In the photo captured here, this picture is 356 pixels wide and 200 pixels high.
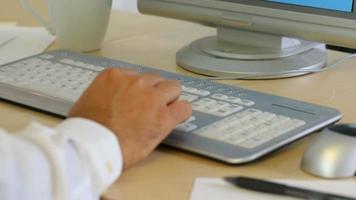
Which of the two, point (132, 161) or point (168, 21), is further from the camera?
point (168, 21)

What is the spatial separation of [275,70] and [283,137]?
312mm

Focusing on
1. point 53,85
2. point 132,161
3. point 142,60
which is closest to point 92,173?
point 132,161

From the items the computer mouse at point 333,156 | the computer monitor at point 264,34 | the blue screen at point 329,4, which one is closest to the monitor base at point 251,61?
the computer monitor at point 264,34

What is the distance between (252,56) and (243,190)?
0.45 meters

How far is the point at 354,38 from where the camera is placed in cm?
103

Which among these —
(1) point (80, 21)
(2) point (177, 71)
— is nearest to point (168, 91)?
(2) point (177, 71)

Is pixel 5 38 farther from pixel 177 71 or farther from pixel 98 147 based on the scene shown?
pixel 98 147

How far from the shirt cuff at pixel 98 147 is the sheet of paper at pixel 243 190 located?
0.09 meters

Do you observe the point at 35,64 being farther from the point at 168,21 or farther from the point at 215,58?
the point at 168,21

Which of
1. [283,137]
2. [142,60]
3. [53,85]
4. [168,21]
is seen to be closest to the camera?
[283,137]

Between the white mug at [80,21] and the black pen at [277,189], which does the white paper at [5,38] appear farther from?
the black pen at [277,189]

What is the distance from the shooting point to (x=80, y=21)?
128cm

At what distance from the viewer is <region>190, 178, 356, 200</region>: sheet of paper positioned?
706 millimetres

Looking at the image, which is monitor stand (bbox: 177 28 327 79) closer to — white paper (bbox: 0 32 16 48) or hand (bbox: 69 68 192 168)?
hand (bbox: 69 68 192 168)
